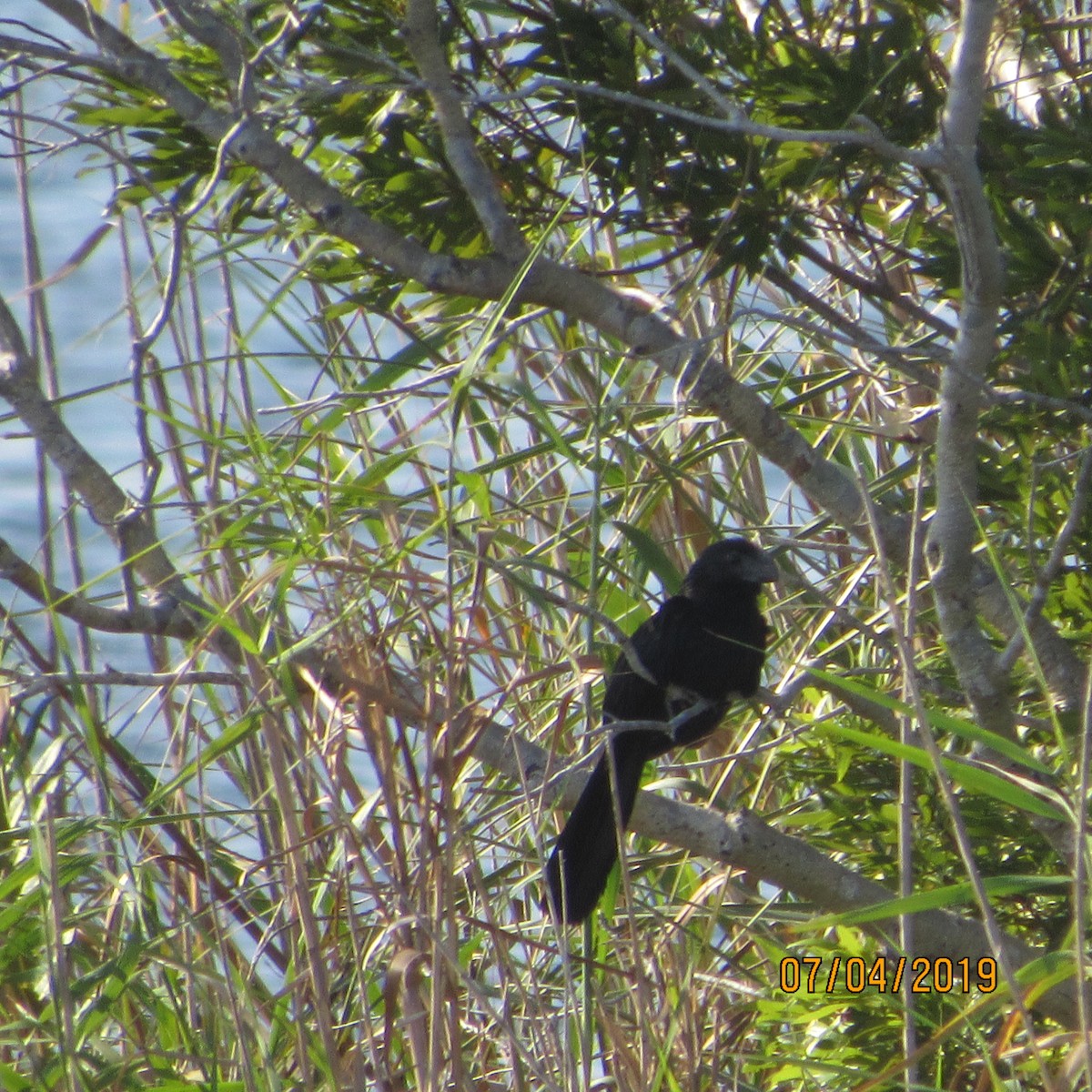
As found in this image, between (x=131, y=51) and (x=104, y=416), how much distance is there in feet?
7.96

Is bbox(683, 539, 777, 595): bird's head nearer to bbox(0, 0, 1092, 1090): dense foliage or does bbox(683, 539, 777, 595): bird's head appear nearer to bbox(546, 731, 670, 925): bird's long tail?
bbox(0, 0, 1092, 1090): dense foliage

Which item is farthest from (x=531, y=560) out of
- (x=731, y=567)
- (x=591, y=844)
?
(x=731, y=567)

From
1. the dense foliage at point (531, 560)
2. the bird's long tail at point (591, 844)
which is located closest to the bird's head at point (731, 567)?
the dense foliage at point (531, 560)

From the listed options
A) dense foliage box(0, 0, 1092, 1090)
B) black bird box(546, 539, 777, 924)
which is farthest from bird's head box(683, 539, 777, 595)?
dense foliage box(0, 0, 1092, 1090)

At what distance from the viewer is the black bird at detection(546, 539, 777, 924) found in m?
2.14

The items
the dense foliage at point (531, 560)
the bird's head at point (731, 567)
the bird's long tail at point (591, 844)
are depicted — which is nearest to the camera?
the dense foliage at point (531, 560)

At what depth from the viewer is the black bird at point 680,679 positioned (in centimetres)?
214

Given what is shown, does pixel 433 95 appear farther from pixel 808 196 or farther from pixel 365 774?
pixel 365 774

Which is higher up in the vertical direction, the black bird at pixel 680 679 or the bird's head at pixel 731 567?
the bird's head at pixel 731 567

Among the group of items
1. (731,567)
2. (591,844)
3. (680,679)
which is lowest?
(591,844)

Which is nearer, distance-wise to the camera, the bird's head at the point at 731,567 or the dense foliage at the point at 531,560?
the dense foliage at the point at 531,560

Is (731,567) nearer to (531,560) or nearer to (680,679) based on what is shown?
(680,679)

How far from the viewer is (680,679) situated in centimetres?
269

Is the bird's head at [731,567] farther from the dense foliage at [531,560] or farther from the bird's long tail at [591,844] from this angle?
the bird's long tail at [591,844]
